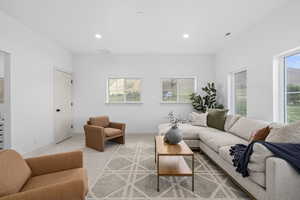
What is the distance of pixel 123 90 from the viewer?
17.4 ft

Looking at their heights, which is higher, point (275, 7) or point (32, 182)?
point (275, 7)

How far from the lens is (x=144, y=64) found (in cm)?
514

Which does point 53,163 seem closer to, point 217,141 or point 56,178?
point 56,178

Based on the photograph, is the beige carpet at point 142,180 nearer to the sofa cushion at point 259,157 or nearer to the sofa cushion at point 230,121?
the sofa cushion at point 259,157

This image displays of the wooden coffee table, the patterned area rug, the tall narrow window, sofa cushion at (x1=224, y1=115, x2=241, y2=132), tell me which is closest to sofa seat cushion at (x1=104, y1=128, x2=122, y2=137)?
the patterned area rug

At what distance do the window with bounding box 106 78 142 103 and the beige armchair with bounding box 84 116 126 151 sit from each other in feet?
3.77

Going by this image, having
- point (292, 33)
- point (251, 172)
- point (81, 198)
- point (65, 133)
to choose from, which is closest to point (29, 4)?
point (81, 198)

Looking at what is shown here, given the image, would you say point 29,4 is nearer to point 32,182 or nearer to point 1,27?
point 1,27

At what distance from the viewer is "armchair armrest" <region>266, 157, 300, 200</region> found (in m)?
1.51

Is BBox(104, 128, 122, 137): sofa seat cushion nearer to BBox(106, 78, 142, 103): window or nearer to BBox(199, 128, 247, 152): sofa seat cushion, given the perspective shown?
BBox(106, 78, 142, 103): window

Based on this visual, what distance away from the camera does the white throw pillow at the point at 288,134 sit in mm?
1763

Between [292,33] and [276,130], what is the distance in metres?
1.59

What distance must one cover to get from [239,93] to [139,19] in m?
3.20

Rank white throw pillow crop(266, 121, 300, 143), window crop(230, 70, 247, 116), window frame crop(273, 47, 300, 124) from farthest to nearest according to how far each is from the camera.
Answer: window crop(230, 70, 247, 116) → window frame crop(273, 47, 300, 124) → white throw pillow crop(266, 121, 300, 143)
